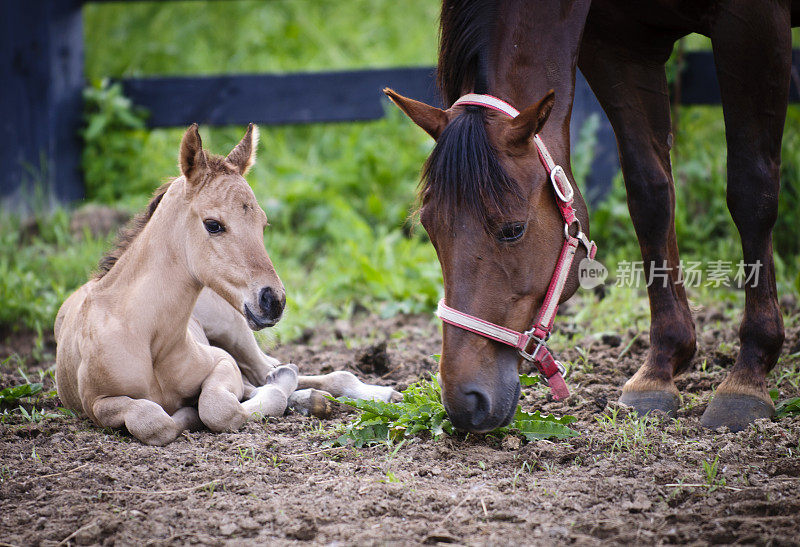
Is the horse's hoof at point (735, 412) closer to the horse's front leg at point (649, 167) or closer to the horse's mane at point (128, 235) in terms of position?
the horse's front leg at point (649, 167)

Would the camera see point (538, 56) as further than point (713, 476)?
Yes

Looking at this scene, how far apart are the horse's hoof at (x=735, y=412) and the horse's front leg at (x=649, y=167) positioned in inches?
11.8

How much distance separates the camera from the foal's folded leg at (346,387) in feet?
10.6

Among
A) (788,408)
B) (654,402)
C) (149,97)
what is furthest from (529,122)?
(149,97)

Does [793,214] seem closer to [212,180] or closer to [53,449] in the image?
[212,180]

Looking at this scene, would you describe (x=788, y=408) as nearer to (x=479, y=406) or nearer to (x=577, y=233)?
(x=577, y=233)

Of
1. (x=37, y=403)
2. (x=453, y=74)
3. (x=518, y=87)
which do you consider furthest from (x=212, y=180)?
(x=37, y=403)

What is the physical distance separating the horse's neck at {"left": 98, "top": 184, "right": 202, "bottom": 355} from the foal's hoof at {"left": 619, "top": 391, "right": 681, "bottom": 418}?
5.98 ft

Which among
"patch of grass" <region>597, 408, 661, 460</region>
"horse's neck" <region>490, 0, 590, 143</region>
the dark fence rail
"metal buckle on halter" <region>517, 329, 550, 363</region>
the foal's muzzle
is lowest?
"patch of grass" <region>597, 408, 661, 460</region>

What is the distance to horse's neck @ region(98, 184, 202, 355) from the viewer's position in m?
2.87

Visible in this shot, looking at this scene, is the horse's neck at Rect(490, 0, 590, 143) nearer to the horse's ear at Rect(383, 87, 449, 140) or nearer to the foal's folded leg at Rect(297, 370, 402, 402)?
the horse's ear at Rect(383, 87, 449, 140)

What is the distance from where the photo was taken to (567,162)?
2.63m

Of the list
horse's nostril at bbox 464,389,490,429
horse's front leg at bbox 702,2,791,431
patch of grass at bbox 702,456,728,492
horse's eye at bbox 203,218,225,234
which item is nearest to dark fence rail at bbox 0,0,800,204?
horse's front leg at bbox 702,2,791,431

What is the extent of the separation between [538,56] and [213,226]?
4.43ft
